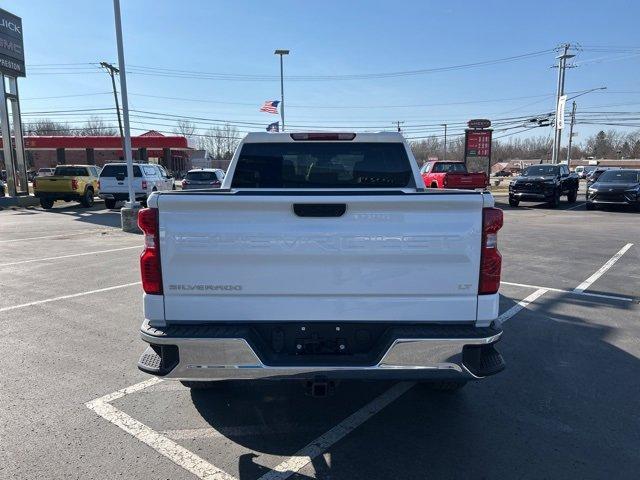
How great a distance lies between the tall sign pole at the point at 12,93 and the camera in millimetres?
24094

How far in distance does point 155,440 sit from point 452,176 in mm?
20098

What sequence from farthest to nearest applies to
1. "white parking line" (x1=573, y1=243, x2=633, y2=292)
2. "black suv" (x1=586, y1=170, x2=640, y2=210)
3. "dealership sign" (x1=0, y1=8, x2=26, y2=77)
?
"dealership sign" (x1=0, y1=8, x2=26, y2=77), "black suv" (x1=586, y1=170, x2=640, y2=210), "white parking line" (x1=573, y1=243, x2=633, y2=292)

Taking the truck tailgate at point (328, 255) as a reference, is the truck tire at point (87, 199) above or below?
below

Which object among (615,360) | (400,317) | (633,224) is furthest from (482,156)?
(400,317)

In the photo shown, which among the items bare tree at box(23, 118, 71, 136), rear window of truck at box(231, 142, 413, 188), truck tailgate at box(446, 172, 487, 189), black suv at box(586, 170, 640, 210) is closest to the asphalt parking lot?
rear window of truck at box(231, 142, 413, 188)

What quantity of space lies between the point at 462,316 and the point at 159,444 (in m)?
2.17

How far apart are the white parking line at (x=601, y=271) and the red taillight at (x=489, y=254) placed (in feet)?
17.0

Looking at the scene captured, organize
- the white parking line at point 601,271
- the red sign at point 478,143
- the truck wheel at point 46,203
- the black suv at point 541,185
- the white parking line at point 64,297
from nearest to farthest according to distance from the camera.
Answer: the white parking line at point 64,297 → the white parking line at point 601,271 → the black suv at point 541,185 → the truck wheel at point 46,203 → the red sign at point 478,143

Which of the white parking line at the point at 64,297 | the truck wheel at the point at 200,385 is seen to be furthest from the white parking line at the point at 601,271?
the white parking line at the point at 64,297

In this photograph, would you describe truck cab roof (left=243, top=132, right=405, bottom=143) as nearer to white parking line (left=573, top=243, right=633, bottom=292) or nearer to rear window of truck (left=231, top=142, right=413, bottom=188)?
rear window of truck (left=231, top=142, right=413, bottom=188)

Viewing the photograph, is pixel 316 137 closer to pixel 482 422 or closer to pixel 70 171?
pixel 482 422

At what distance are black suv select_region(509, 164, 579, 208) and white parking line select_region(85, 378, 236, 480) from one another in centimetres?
2159

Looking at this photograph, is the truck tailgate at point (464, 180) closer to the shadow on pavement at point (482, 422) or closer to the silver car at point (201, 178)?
the silver car at point (201, 178)

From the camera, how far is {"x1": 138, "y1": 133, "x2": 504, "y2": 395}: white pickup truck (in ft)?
9.16
